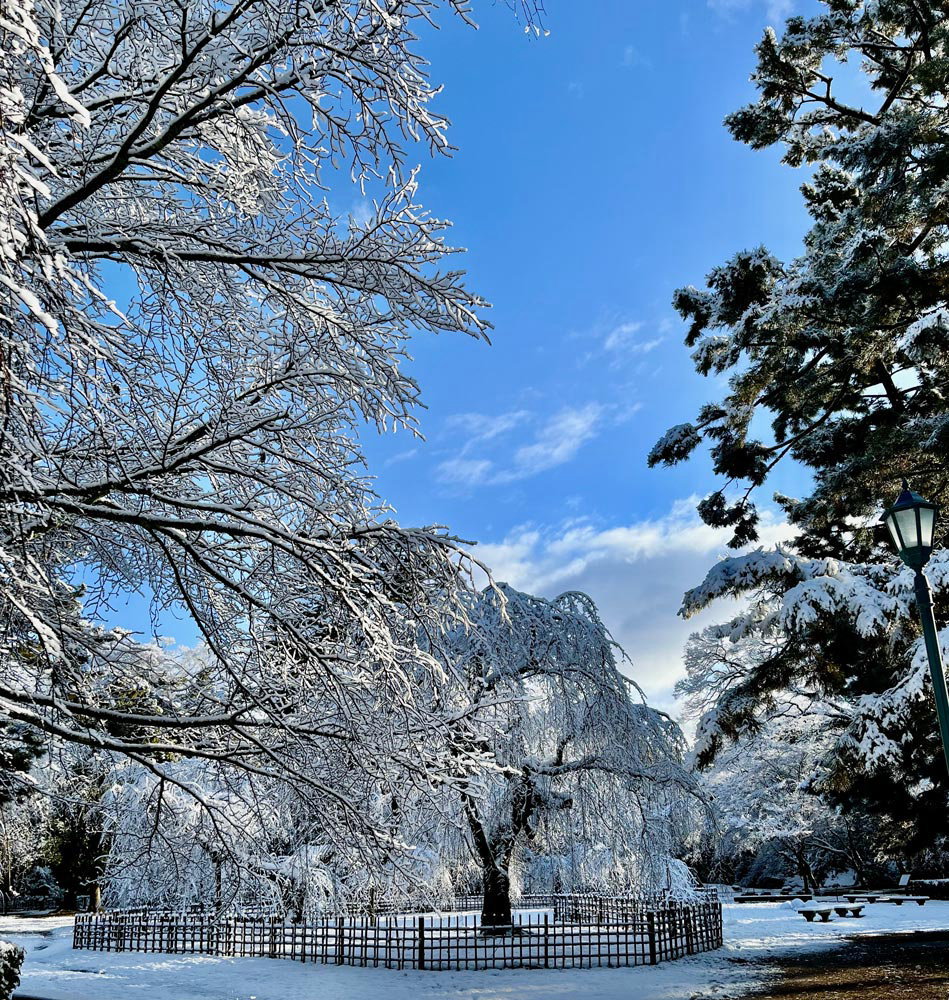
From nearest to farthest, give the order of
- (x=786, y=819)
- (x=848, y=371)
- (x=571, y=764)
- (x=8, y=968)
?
(x=8, y=968) < (x=848, y=371) < (x=571, y=764) < (x=786, y=819)

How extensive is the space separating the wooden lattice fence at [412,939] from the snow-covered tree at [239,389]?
8307 millimetres

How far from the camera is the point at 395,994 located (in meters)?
11.4

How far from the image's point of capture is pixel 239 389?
20.3 ft

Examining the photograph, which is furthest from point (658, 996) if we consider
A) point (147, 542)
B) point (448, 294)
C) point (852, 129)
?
point (852, 129)

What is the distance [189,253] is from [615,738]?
12378 mm

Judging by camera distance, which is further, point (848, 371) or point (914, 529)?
point (848, 371)

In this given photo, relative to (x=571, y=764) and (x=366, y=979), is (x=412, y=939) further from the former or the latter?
(x=571, y=764)

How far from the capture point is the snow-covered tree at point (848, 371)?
999 cm

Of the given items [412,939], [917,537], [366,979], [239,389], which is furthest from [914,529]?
[412,939]

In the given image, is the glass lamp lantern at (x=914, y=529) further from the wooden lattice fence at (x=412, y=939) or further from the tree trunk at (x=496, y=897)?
the tree trunk at (x=496, y=897)

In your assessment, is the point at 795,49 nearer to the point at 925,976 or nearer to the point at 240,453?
the point at 240,453

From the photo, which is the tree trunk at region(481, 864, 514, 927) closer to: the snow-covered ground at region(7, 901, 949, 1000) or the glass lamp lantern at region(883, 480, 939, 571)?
the snow-covered ground at region(7, 901, 949, 1000)

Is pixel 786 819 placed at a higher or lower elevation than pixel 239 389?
lower

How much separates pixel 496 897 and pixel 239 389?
12770 millimetres
